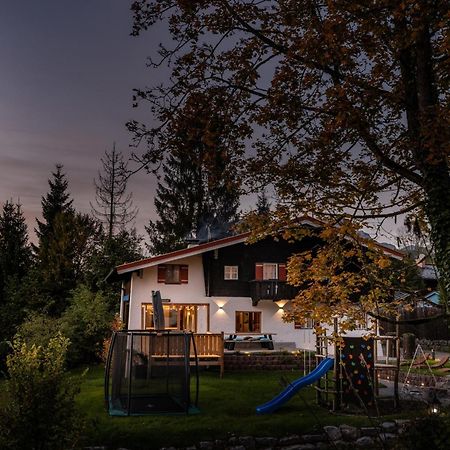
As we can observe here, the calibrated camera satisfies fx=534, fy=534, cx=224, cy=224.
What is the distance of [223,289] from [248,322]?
218 cm

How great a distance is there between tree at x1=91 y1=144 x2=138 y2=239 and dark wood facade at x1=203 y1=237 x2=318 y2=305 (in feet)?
53.6

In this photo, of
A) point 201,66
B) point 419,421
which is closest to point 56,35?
point 201,66

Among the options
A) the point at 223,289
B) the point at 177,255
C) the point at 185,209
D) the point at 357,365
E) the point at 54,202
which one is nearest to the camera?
the point at 357,365

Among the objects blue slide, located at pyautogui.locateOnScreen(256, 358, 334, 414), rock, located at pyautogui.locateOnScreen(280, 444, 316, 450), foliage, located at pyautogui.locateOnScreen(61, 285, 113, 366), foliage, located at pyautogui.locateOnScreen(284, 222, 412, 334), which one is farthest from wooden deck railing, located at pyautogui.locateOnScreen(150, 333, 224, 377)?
foliage, located at pyautogui.locateOnScreen(284, 222, 412, 334)

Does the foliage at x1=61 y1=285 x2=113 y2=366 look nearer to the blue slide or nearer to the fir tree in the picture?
the fir tree

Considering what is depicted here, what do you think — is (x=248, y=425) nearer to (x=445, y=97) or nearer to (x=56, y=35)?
(x=445, y=97)

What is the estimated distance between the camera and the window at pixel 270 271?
27688mm

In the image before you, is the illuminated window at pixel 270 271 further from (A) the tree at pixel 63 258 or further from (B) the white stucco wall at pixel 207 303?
(A) the tree at pixel 63 258

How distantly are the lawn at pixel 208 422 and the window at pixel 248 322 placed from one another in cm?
1211

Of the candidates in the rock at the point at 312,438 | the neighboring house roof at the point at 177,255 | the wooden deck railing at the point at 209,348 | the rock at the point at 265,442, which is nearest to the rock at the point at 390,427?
the rock at the point at 312,438

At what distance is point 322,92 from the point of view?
29.1 ft

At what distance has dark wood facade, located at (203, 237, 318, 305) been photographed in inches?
1061

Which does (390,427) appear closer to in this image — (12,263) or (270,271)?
(270,271)

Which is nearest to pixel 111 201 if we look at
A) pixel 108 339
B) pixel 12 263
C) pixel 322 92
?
Result: pixel 12 263
